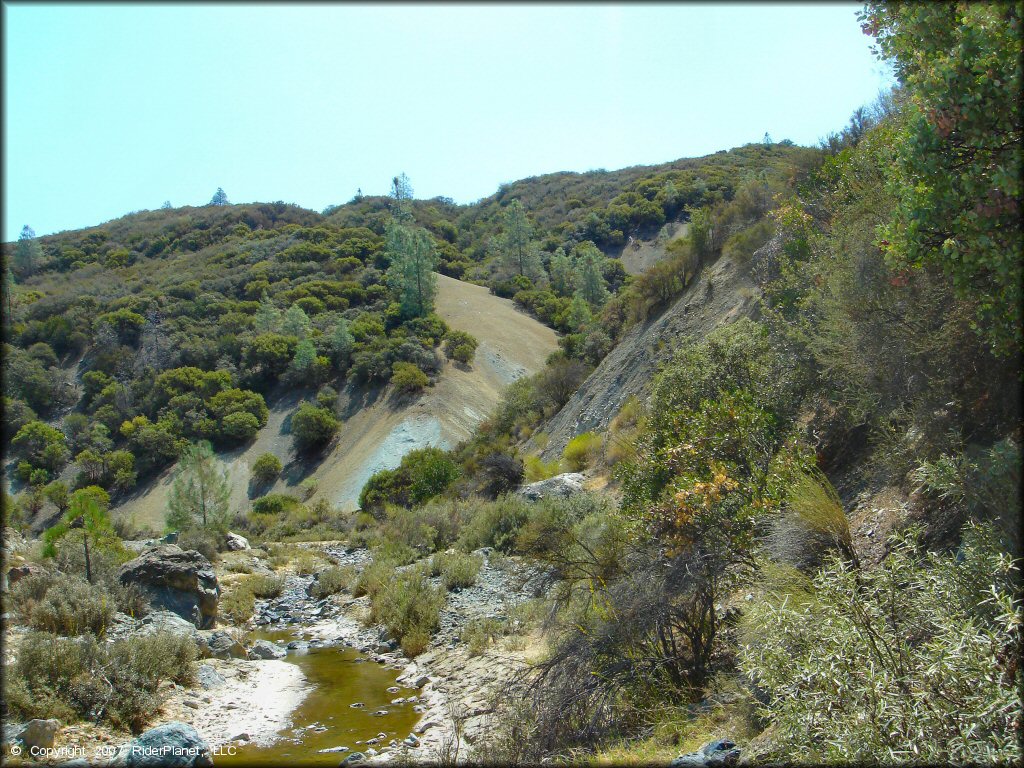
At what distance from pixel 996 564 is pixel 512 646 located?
26.2ft

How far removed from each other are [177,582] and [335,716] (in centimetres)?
640

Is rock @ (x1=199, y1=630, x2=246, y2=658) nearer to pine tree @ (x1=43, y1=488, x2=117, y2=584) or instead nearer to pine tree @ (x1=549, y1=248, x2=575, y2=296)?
pine tree @ (x1=43, y1=488, x2=117, y2=584)

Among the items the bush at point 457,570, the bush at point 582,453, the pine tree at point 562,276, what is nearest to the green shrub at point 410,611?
the bush at point 457,570

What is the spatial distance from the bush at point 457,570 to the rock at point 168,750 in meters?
7.69

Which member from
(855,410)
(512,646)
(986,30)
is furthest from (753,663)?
(512,646)

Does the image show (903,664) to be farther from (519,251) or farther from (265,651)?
(519,251)

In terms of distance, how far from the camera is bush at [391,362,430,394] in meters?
42.2

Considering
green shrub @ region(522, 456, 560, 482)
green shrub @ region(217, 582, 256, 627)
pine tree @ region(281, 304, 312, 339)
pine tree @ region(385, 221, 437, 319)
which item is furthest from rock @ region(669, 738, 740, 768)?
pine tree @ region(281, 304, 312, 339)

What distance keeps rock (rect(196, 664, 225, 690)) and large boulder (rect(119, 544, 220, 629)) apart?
287 cm

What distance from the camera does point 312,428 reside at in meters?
40.9

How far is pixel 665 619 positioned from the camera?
6.45m

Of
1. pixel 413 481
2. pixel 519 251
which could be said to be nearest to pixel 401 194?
pixel 519 251

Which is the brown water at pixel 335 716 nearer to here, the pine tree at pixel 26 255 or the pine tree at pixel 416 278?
the pine tree at pixel 416 278

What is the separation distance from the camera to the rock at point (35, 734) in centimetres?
702
